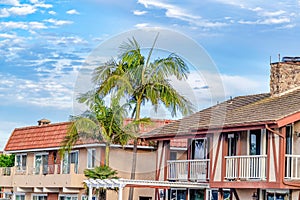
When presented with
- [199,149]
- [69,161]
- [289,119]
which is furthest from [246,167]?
[69,161]

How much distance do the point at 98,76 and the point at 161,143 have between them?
5.69m

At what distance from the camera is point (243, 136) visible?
1240 inches

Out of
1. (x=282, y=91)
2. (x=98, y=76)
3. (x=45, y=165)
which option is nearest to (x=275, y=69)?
(x=282, y=91)

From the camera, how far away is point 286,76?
109ft

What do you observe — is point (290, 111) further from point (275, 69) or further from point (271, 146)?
point (275, 69)

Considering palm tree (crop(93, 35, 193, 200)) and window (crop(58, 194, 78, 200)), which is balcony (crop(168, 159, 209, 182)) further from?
window (crop(58, 194, 78, 200))

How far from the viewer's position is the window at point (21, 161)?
5166 centimetres

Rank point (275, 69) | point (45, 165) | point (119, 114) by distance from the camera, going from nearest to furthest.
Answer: point (275, 69) < point (119, 114) < point (45, 165)

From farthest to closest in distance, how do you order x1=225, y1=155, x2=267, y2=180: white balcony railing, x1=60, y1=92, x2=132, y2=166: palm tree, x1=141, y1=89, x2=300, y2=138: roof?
x1=60, y1=92, x2=132, y2=166: palm tree < x1=141, y1=89, x2=300, y2=138: roof < x1=225, y1=155, x2=267, y2=180: white balcony railing

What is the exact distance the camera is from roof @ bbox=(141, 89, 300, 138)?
2945 cm

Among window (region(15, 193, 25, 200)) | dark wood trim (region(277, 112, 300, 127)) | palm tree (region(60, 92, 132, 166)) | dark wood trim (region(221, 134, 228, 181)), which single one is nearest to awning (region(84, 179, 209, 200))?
dark wood trim (region(221, 134, 228, 181))

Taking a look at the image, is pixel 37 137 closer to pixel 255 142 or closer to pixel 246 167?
pixel 255 142

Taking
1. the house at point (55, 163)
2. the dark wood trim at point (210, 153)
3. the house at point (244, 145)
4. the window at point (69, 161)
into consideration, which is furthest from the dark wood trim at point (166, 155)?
the window at point (69, 161)

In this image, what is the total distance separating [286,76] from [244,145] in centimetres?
405
